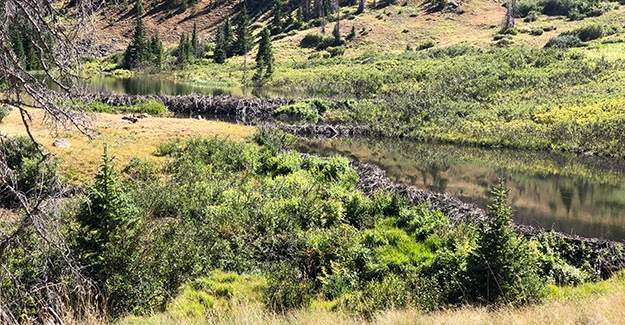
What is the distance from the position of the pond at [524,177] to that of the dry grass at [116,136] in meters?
6.90

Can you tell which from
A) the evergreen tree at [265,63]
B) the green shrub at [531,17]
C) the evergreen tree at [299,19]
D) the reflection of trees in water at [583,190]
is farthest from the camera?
the evergreen tree at [299,19]

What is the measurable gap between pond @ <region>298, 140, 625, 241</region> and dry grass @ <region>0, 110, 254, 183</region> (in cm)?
690

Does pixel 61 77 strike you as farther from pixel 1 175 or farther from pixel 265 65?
pixel 265 65

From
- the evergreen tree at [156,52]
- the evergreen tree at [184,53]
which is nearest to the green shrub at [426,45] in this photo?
the evergreen tree at [184,53]

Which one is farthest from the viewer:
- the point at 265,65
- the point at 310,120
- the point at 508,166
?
the point at 265,65

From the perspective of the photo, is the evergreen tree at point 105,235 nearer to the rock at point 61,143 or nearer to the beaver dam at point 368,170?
the beaver dam at point 368,170

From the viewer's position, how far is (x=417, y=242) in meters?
14.3

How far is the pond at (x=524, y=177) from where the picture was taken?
66.1 ft

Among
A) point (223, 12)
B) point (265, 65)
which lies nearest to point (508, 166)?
point (265, 65)

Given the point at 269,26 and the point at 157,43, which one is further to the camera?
the point at 269,26

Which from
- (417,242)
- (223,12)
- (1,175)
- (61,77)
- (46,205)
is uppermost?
(223,12)

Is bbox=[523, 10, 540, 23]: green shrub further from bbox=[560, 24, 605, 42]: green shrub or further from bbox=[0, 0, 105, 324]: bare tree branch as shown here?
bbox=[0, 0, 105, 324]: bare tree branch

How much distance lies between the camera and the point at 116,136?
2486 centimetres

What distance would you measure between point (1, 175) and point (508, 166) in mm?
29006
